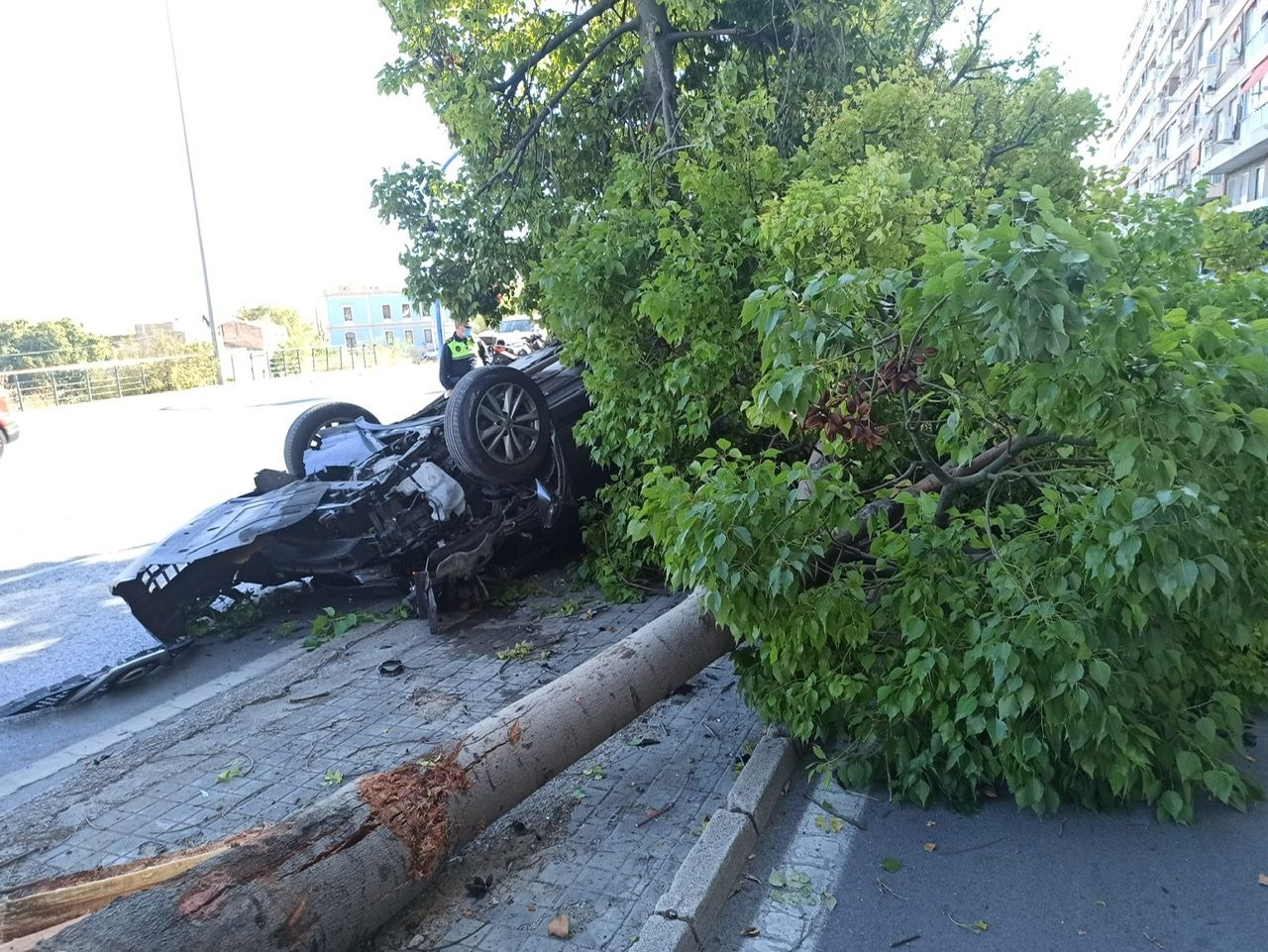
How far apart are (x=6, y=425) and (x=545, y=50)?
13351 millimetres

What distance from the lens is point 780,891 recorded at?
11.1 feet

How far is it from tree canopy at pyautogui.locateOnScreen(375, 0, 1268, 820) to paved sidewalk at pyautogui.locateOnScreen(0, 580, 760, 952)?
2.26ft

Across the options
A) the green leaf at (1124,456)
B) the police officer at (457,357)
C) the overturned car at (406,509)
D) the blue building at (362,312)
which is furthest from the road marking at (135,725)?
the blue building at (362,312)

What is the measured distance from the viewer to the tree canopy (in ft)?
9.67

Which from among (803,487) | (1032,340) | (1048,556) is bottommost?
(1048,556)

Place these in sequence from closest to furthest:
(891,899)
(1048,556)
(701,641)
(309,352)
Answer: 1. (891,899)
2. (1048,556)
3. (701,641)
4. (309,352)

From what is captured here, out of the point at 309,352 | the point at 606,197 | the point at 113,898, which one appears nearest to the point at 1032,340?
the point at 113,898

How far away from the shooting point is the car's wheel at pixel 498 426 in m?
6.67

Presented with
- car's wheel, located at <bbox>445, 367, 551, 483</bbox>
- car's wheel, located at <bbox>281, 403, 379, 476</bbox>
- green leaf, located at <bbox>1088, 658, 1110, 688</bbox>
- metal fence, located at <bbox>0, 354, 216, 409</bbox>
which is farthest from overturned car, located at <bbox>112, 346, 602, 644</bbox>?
metal fence, located at <bbox>0, 354, 216, 409</bbox>

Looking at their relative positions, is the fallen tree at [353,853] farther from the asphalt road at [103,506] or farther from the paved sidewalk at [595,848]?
the asphalt road at [103,506]

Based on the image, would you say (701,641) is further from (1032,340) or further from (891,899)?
(1032,340)

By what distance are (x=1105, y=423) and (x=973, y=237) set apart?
2.56 ft

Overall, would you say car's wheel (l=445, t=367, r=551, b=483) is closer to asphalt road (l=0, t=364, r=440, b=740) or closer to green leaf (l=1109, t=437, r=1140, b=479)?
asphalt road (l=0, t=364, r=440, b=740)

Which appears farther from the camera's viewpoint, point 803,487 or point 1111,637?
point 803,487
